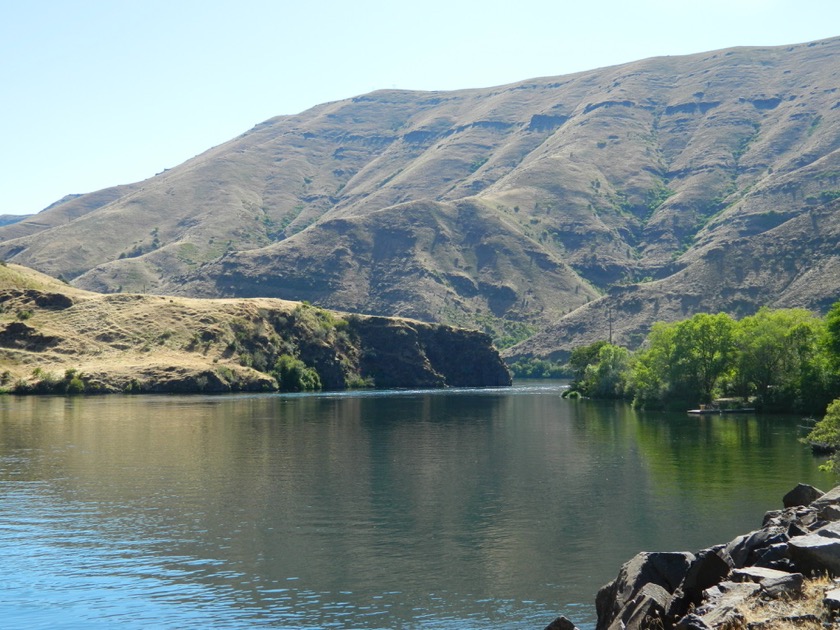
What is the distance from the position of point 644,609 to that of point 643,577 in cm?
313

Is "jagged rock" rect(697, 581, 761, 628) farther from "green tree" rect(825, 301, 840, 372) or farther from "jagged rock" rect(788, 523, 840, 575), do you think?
"green tree" rect(825, 301, 840, 372)

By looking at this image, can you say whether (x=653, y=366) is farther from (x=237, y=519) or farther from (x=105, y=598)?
(x=105, y=598)

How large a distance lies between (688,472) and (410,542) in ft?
102

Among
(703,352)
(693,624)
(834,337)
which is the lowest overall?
(693,624)

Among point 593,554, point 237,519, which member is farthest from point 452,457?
point 593,554

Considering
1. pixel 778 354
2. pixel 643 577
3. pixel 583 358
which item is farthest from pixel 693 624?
pixel 583 358

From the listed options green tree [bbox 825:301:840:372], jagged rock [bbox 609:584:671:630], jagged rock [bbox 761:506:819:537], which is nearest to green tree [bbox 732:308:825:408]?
green tree [bbox 825:301:840:372]

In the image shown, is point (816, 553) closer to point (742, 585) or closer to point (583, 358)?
point (742, 585)

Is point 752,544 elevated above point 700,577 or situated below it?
above

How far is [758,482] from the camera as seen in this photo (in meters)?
61.2

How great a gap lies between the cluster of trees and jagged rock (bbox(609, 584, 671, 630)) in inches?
2988

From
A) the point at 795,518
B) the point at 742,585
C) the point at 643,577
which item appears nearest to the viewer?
the point at 742,585

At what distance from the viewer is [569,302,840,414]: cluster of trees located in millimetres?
110312

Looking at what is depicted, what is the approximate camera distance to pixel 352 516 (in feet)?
167
